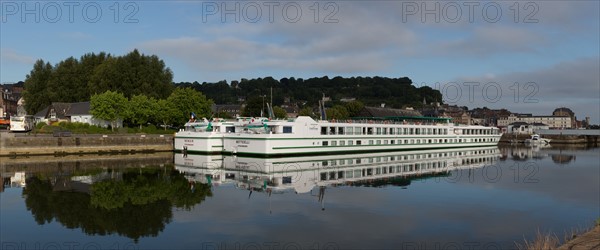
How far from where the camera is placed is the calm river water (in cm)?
1596

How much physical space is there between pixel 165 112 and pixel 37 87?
34049 millimetres

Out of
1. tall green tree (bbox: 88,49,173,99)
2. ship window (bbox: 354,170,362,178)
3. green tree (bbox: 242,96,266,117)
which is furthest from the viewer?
green tree (bbox: 242,96,266,117)

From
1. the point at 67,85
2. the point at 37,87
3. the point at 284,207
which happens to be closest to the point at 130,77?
the point at 67,85

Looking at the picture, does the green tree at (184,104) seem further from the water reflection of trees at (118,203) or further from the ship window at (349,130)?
the water reflection of trees at (118,203)

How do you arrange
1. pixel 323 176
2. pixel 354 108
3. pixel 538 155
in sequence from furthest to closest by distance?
pixel 354 108 < pixel 538 155 < pixel 323 176

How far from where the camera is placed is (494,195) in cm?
2638

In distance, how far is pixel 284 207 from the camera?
2181cm

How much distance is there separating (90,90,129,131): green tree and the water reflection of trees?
39749 mm

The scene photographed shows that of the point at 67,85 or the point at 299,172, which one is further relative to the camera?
the point at 67,85

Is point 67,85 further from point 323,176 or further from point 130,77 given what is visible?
point 323,176

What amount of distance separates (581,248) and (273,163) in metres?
32.3

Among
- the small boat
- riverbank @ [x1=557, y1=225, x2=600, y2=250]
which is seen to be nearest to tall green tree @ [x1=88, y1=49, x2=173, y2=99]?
riverbank @ [x1=557, y1=225, x2=600, y2=250]

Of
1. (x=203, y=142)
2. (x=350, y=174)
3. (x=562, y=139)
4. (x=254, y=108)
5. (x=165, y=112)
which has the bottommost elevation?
(x=350, y=174)

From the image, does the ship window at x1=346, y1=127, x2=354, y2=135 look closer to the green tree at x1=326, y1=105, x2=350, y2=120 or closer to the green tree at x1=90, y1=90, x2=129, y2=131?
the green tree at x1=90, y1=90, x2=129, y2=131
